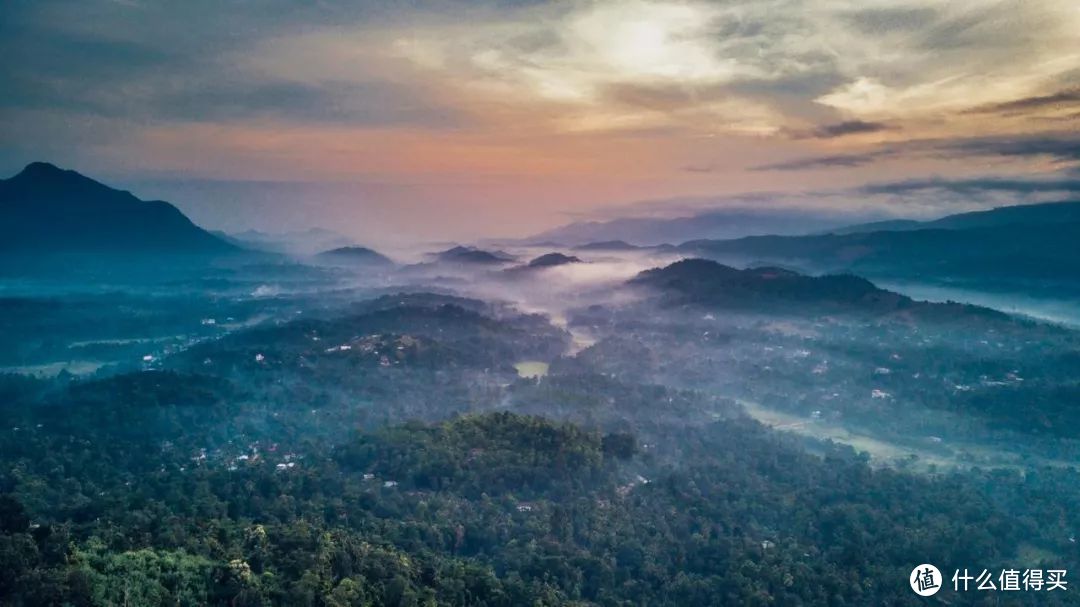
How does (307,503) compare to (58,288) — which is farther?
(58,288)

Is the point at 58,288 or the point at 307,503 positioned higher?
the point at 58,288

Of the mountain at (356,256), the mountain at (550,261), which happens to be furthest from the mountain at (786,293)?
the mountain at (356,256)

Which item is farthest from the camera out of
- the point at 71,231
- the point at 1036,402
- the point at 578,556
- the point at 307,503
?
the point at 71,231

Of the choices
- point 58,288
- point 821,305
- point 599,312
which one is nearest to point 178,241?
point 58,288

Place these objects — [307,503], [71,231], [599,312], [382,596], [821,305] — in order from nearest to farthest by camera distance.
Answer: [382,596]
[307,503]
[821,305]
[599,312]
[71,231]

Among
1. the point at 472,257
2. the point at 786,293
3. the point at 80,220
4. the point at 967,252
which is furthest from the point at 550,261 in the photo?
the point at 80,220

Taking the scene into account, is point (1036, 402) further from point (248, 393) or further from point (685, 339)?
point (248, 393)

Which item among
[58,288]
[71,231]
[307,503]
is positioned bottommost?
[307,503]
